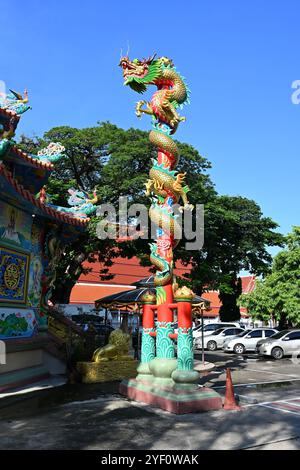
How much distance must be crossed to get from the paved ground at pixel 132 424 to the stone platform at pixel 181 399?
0.22 m

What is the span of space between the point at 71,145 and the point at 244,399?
61.8ft

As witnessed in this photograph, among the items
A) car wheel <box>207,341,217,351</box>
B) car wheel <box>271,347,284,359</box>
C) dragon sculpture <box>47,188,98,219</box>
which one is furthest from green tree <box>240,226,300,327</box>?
dragon sculpture <box>47,188,98,219</box>

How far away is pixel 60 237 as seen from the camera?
1544cm

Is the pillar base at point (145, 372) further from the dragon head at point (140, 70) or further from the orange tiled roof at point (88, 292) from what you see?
the orange tiled roof at point (88, 292)

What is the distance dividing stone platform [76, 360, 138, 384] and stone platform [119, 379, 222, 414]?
12.8ft

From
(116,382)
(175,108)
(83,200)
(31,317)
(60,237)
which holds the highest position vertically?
(175,108)

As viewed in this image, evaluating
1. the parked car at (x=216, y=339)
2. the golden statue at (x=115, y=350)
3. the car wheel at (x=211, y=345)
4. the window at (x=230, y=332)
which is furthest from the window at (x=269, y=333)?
the golden statue at (x=115, y=350)

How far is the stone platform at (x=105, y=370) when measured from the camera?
13.6 m

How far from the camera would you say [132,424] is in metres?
7.97

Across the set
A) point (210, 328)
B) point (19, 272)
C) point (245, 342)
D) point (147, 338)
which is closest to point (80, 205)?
point (19, 272)

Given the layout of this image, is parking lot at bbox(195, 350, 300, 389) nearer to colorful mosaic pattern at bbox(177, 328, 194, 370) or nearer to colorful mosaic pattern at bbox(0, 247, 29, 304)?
colorful mosaic pattern at bbox(177, 328, 194, 370)
